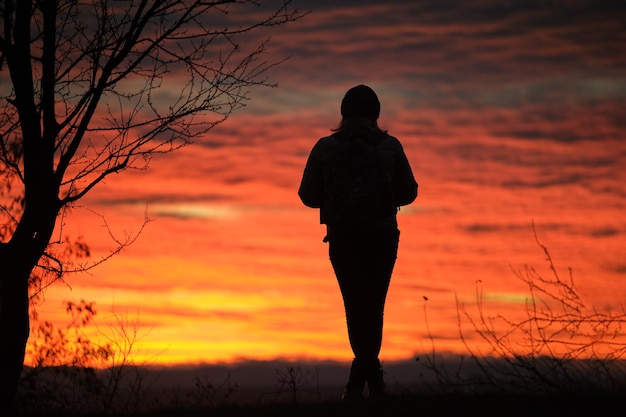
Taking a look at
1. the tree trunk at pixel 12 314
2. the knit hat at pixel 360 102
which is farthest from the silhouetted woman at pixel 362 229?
the tree trunk at pixel 12 314

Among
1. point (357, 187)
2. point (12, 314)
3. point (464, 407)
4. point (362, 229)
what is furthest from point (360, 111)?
point (12, 314)

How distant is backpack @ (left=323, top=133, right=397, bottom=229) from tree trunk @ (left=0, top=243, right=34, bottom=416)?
384 cm

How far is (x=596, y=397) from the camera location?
7359 millimetres

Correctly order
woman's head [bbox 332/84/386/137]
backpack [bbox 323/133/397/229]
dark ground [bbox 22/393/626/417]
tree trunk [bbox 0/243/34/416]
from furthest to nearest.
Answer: tree trunk [bbox 0/243/34/416] → woman's head [bbox 332/84/386/137] → backpack [bbox 323/133/397/229] → dark ground [bbox 22/393/626/417]

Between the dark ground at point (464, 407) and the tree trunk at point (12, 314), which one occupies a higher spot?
Answer: the tree trunk at point (12, 314)

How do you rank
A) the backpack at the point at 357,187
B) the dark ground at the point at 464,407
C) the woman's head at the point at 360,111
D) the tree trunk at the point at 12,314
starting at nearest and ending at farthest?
the dark ground at the point at 464,407
the backpack at the point at 357,187
the woman's head at the point at 360,111
the tree trunk at the point at 12,314

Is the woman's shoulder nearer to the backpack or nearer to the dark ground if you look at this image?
the backpack

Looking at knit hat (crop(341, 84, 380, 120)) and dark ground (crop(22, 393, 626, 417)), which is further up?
knit hat (crop(341, 84, 380, 120))

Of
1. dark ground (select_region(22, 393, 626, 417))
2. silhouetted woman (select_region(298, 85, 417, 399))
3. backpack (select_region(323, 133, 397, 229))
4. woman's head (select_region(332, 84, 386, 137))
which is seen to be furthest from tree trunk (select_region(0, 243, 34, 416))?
woman's head (select_region(332, 84, 386, 137))

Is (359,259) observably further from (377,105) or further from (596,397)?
(596,397)

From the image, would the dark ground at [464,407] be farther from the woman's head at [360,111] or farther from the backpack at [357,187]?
the woman's head at [360,111]

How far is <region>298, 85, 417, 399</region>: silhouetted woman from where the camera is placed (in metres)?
8.19

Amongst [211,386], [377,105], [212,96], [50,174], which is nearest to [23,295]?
[50,174]

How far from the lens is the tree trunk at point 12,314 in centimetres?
975
